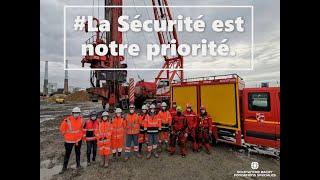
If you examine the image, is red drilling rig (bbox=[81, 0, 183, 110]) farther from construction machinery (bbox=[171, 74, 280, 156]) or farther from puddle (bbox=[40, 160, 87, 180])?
puddle (bbox=[40, 160, 87, 180])

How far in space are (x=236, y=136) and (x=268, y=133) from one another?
80cm

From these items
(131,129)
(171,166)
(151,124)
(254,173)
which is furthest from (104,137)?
(254,173)

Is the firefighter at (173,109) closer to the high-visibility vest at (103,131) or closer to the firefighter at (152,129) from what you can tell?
the firefighter at (152,129)

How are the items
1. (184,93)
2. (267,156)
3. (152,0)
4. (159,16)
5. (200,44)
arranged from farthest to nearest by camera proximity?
1. (152,0)
2. (184,93)
3. (159,16)
4. (267,156)
5. (200,44)

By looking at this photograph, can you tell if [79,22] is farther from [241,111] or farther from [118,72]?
[241,111]

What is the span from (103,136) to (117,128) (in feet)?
1.27

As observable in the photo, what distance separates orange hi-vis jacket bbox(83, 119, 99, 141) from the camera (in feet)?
16.7

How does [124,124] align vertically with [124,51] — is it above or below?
below

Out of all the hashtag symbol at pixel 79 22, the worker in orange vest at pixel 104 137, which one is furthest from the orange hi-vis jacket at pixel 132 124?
the hashtag symbol at pixel 79 22

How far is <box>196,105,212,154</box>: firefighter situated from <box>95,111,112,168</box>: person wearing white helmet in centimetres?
234

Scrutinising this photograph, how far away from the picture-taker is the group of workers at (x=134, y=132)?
16.4 feet
